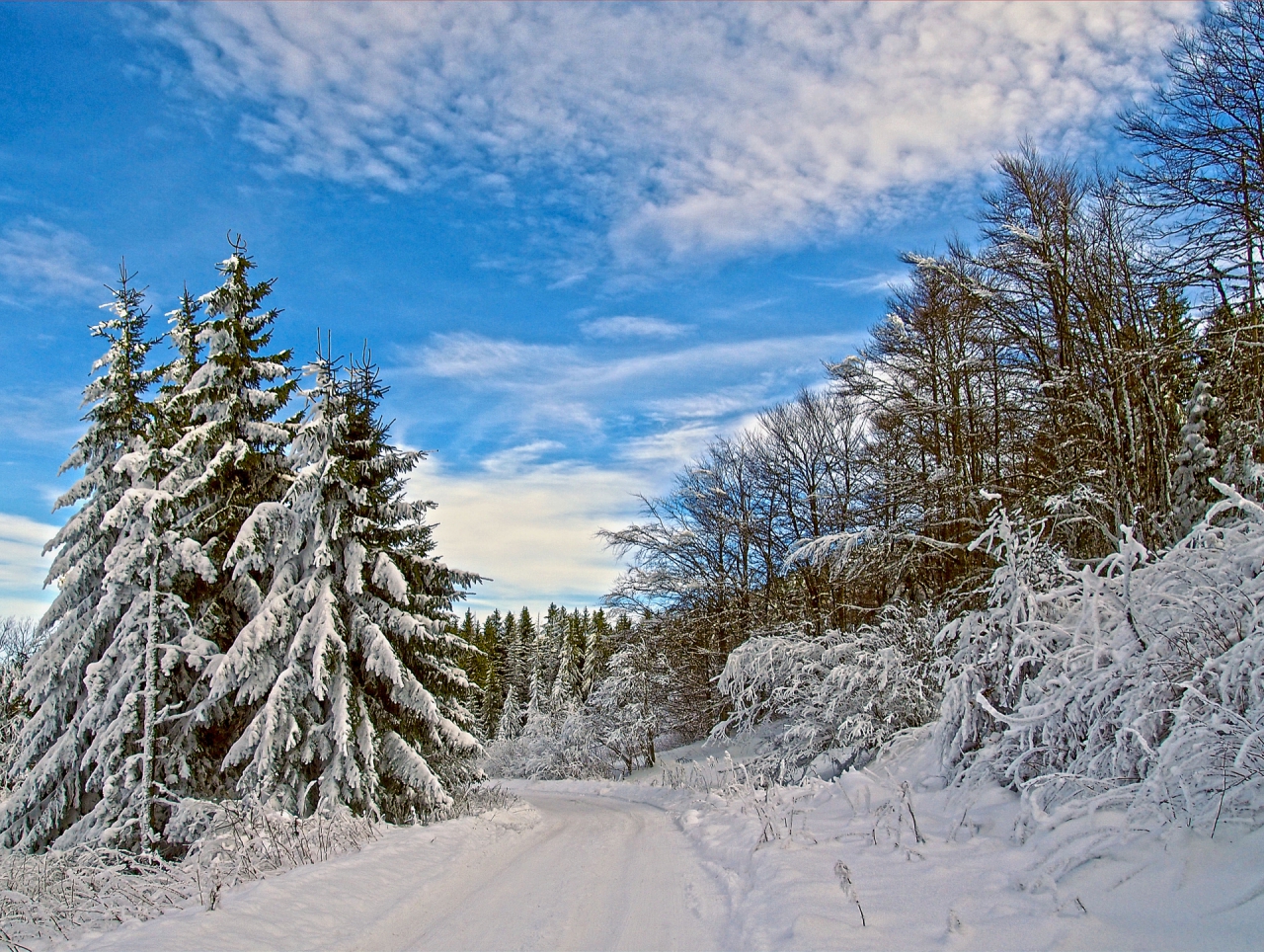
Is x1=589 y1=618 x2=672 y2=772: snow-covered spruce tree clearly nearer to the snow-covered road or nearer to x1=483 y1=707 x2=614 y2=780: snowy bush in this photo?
x1=483 y1=707 x2=614 y2=780: snowy bush

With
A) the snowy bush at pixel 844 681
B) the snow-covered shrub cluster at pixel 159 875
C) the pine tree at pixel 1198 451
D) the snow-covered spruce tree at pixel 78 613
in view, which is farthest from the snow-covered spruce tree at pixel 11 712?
the pine tree at pixel 1198 451

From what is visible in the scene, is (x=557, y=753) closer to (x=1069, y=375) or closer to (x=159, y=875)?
(x=159, y=875)

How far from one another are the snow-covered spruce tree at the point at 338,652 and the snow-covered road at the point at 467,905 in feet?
12.4

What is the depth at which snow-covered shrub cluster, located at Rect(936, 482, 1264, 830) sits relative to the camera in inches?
149

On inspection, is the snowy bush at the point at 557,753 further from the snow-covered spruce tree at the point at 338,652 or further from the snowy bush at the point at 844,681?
the snowy bush at the point at 844,681

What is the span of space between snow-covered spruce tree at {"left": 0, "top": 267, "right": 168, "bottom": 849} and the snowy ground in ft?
29.7

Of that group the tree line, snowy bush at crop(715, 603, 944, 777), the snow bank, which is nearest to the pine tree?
the tree line

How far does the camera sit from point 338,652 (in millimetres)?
12727

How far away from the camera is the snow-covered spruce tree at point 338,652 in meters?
12.3

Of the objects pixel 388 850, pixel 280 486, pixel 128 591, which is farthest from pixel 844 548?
pixel 128 591

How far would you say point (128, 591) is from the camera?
1415 centimetres

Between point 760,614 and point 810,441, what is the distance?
550cm

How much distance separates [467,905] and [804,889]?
2.97m

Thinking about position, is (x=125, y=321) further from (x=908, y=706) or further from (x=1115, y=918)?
(x=1115, y=918)
